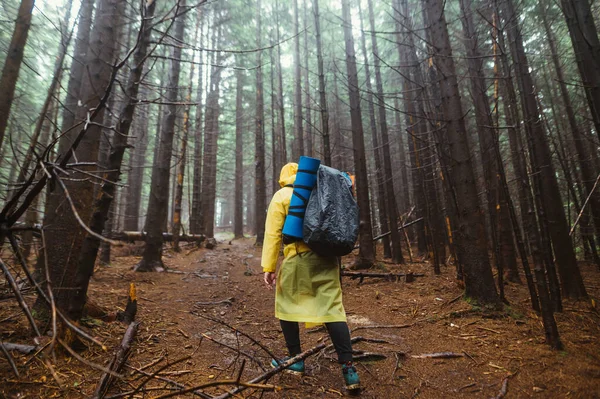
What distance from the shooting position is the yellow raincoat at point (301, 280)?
9.46ft

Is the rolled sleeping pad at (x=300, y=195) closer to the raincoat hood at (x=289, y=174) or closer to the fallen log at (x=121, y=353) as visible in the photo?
the raincoat hood at (x=289, y=174)

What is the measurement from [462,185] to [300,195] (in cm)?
318

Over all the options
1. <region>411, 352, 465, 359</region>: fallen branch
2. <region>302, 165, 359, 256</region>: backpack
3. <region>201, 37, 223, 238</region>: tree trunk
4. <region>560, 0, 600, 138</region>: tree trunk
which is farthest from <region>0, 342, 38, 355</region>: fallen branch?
<region>201, 37, 223, 238</region>: tree trunk

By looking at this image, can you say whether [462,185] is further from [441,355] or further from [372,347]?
[372,347]

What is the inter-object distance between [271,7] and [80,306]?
20638 millimetres

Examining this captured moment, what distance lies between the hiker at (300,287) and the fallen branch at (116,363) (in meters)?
1.33

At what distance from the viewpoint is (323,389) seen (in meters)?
2.77

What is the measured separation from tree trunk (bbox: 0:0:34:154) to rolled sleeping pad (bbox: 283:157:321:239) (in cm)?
390

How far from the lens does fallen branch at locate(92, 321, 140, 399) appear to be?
203cm

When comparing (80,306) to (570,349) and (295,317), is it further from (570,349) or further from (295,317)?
(570,349)

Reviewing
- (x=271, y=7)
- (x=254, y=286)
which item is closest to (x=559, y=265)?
(x=254, y=286)

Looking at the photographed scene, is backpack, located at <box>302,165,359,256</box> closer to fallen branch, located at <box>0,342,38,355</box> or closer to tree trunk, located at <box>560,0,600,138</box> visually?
fallen branch, located at <box>0,342,38,355</box>

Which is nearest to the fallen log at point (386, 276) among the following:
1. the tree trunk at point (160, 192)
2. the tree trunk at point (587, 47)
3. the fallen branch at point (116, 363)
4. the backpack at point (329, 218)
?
the backpack at point (329, 218)

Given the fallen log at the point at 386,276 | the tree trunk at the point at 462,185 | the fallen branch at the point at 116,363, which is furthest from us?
the fallen log at the point at 386,276
